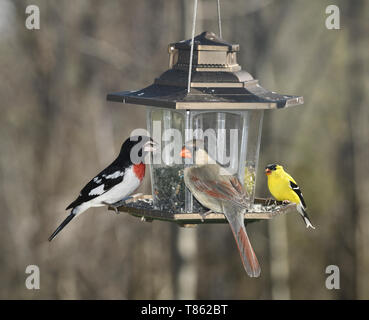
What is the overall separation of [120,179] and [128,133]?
7.23m

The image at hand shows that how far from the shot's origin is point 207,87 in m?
5.55

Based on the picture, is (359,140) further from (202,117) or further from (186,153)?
(186,153)

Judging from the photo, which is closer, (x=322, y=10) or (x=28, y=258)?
(x=28, y=258)

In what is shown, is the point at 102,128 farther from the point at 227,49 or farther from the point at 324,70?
the point at 227,49

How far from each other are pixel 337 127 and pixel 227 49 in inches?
386

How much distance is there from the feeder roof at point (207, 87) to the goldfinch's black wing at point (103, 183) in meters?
0.91

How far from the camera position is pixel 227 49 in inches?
229

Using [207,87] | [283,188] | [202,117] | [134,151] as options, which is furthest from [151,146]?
[283,188]

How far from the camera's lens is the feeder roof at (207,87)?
17.4 feet

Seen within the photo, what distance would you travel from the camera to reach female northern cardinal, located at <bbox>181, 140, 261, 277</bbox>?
217 inches

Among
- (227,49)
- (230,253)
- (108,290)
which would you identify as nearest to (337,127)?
(230,253)

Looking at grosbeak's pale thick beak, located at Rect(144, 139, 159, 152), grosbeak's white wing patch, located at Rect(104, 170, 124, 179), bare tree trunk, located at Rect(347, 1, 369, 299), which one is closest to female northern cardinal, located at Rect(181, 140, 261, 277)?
grosbeak's pale thick beak, located at Rect(144, 139, 159, 152)

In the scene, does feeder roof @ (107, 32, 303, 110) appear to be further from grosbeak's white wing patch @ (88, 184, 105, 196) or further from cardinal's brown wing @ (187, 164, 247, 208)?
grosbeak's white wing patch @ (88, 184, 105, 196)
